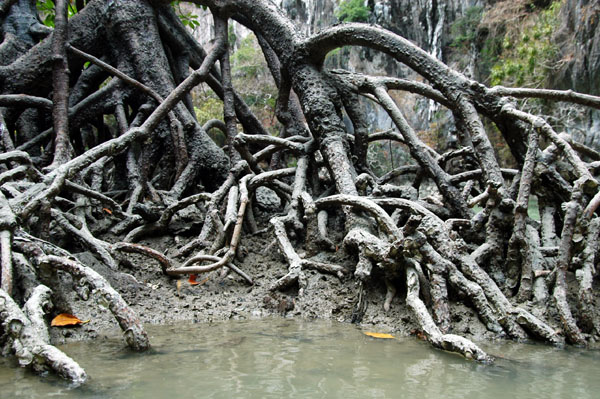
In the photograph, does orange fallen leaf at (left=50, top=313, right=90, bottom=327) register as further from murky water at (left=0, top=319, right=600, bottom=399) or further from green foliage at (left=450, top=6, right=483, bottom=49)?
green foliage at (left=450, top=6, right=483, bottom=49)

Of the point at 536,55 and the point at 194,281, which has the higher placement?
the point at 536,55

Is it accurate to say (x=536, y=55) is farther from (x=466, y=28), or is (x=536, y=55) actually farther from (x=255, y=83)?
(x=255, y=83)

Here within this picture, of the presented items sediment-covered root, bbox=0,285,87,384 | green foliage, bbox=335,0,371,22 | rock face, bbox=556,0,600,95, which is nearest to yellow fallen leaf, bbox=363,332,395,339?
sediment-covered root, bbox=0,285,87,384

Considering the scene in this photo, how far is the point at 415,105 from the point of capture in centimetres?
1659

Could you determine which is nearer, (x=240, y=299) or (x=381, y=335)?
Result: (x=381, y=335)

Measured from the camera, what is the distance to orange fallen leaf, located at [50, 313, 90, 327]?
2.40m

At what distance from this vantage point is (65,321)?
2.42m

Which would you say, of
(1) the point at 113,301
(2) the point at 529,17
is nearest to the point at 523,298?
(1) the point at 113,301

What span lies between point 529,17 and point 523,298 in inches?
477

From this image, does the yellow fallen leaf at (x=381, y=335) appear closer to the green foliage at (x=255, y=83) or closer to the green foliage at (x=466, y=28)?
the green foliage at (x=255, y=83)

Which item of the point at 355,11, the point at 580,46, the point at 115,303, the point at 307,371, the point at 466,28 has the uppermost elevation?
the point at 355,11

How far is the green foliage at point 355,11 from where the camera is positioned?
17734 mm

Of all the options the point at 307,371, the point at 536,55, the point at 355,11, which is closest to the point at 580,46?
the point at 536,55

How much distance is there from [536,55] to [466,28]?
5.66 metres
